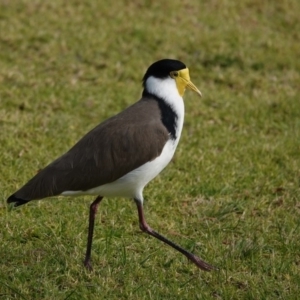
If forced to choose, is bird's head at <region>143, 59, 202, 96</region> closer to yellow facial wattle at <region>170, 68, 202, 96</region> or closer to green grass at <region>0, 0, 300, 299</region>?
yellow facial wattle at <region>170, 68, 202, 96</region>

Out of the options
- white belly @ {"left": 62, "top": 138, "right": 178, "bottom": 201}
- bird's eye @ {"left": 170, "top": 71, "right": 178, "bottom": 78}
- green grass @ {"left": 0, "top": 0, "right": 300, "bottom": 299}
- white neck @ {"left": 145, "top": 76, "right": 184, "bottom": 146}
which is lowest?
green grass @ {"left": 0, "top": 0, "right": 300, "bottom": 299}

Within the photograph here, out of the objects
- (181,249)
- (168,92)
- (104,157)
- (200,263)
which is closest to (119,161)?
(104,157)

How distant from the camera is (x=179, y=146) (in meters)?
7.55

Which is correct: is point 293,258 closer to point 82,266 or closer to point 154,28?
point 82,266

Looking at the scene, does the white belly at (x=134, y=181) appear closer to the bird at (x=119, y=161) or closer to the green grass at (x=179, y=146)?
the bird at (x=119, y=161)

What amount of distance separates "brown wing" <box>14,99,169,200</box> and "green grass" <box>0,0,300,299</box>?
1.92 ft

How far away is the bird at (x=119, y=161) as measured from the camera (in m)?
5.05

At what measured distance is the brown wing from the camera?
5039mm

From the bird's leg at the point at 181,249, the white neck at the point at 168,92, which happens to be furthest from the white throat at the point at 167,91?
the bird's leg at the point at 181,249

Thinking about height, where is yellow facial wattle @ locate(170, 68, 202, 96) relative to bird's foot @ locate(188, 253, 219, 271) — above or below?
above

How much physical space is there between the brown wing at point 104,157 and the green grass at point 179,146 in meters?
0.58

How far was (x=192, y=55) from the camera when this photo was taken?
989 centimetres

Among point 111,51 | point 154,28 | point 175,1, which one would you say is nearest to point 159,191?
point 111,51

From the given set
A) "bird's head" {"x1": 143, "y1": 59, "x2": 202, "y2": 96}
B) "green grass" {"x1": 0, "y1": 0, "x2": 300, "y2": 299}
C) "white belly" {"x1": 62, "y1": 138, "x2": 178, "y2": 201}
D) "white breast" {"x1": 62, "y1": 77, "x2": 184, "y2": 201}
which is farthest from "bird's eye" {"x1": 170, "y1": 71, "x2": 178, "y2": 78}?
Answer: "green grass" {"x1": 0, "y1": 0, "x2": 300, "y2": 299}
